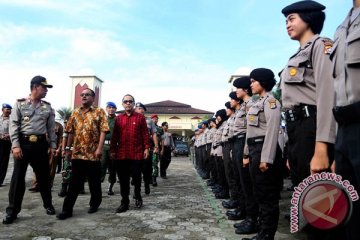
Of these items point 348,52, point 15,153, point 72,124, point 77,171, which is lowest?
point 77,171

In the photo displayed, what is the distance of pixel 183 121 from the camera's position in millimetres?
44344

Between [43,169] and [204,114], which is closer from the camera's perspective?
[43,169]

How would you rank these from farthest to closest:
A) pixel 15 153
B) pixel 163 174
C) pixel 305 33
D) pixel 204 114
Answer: pixel 204 114 → pixel 163 174 → pixel 15 153 → pixel 305 33

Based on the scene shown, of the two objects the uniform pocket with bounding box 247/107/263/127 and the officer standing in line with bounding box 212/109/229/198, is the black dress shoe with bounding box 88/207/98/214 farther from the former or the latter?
the uniform pocket with bounding box 247/107/263/127

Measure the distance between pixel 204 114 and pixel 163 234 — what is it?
134ft

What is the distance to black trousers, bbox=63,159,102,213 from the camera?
4.74 metres

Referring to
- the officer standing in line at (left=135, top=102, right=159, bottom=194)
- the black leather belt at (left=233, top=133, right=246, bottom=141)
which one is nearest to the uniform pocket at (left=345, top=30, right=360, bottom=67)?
the black leather belt at (left=233, top=133, right=246, bottom=141)

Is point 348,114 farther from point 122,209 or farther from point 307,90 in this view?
point 122,209

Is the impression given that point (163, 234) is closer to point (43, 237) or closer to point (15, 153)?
point (43, 237)

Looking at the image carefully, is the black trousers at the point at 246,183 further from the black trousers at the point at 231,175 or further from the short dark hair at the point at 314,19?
the short dark hair at the point at 314,19

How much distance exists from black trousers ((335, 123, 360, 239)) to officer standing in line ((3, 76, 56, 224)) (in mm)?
4258

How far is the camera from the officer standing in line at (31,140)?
449 centimetres

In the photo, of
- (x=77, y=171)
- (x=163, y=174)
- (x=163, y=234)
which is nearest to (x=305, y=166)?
(x=163, y=234)

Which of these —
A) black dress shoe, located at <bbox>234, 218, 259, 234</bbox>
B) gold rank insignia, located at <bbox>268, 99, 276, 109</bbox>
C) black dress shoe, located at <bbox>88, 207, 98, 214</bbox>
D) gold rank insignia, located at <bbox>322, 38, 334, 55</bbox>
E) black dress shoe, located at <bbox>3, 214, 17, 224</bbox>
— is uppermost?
gold rank insignia, located at <bbox>322, 38, 334, 55</bbox>
